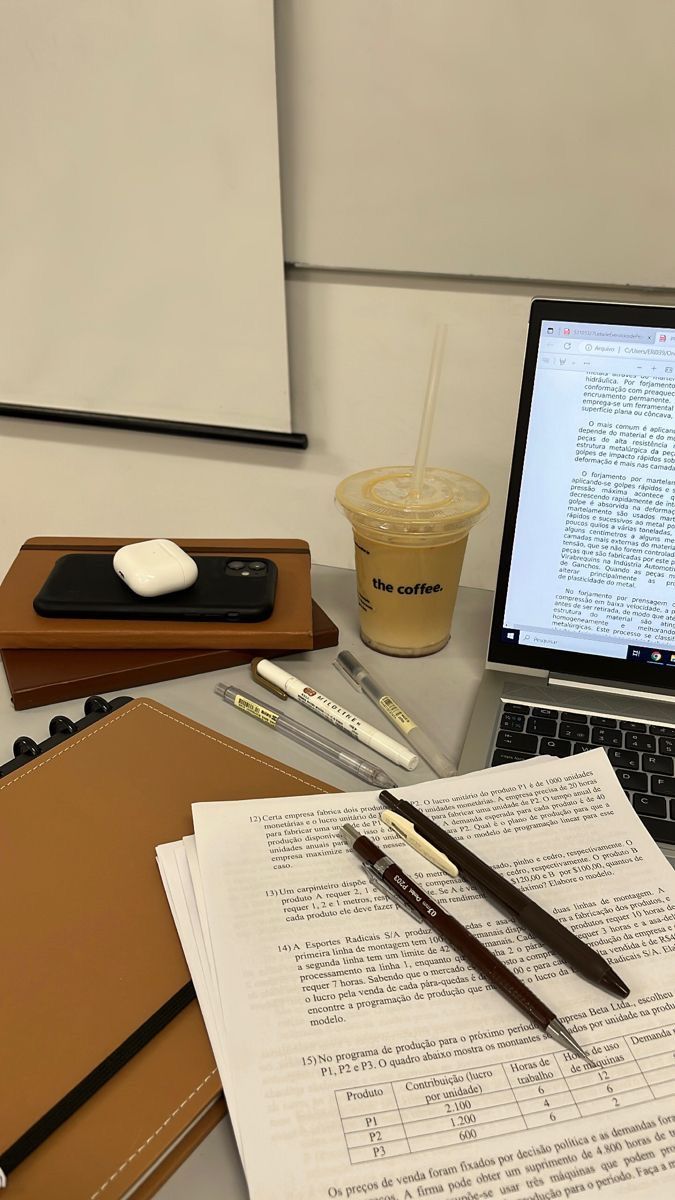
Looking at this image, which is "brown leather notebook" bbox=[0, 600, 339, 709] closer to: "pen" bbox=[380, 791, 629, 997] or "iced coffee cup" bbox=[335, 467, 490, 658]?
"iced coffee cup" bbox=[335, 467, 490, 658]

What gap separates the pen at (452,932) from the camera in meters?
0.41

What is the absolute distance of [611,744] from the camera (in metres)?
0.63

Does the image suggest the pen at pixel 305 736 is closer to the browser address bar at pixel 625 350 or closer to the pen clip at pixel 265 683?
the pen clip at pixel 265 683

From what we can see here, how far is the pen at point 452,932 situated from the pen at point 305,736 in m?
0.10

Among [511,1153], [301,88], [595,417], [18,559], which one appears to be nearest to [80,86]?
[301,88]

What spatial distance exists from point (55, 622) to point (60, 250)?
52 cm

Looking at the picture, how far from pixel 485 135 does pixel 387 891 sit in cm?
67

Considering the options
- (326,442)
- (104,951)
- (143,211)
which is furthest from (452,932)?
(143,211)

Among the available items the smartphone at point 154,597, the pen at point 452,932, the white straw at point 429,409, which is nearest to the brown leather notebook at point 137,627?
the smartphone at point 154,597

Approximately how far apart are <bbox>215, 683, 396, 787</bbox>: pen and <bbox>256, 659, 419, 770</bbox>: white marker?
0.06 ft

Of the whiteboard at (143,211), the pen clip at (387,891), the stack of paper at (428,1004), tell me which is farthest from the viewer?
the whiteboard at (143,211)

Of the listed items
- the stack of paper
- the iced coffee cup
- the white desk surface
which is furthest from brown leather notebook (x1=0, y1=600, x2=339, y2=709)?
the stack of paper

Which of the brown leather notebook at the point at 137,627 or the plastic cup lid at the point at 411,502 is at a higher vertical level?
the plastic cup lid at the point at 411,502

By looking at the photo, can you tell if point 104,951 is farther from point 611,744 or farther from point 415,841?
point 611,744
